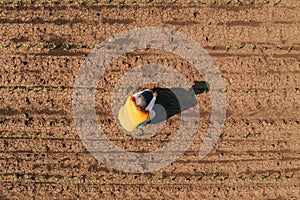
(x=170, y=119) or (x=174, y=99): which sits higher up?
(x=174, y=99)

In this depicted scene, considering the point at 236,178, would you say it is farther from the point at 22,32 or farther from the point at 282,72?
the point at 22,32

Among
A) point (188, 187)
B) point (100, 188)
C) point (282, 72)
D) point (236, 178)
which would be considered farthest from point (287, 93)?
point (100, 188)

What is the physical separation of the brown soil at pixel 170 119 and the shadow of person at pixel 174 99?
15 centimetres

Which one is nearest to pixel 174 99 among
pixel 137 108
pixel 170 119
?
pixel 170 119

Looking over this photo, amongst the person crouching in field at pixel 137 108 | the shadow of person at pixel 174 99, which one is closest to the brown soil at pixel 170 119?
the shadow of person at pixel 174 99

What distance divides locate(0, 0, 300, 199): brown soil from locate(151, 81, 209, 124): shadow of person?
0.15 m

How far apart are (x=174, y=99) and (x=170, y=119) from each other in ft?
1.36

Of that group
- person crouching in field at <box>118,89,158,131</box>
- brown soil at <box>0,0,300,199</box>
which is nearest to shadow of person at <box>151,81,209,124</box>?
brown soil at <box>0,0,300,199</box>

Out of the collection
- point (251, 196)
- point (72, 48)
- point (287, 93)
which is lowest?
point (251, 196)

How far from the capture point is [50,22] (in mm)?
5844

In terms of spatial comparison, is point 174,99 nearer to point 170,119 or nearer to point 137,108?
point 170,119

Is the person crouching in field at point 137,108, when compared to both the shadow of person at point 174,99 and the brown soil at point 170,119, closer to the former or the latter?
the shadow of person at point 174,99

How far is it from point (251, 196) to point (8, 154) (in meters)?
4.97

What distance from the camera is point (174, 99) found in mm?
5922
